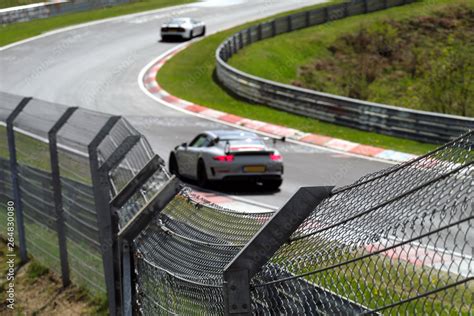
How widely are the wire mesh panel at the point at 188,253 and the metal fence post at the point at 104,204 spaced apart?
3.72ft

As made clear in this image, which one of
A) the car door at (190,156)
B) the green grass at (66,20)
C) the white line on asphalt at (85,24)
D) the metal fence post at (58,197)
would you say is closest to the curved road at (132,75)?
the white line on asphalt at (85,24)

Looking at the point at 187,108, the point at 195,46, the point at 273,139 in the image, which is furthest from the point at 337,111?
the point at 195,46

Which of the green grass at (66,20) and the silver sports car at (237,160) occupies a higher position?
the silver sports car at (237,160)

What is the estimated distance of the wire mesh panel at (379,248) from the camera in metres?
Result: 3.12

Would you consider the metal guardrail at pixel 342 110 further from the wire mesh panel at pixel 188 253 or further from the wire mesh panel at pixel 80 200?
the wire mesh panel at pixel 188 253

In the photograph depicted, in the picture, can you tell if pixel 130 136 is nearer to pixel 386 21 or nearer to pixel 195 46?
pixel 195 46

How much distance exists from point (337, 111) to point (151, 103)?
23.0 feet

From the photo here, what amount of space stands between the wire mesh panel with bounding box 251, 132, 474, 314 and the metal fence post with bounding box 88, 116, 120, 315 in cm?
290

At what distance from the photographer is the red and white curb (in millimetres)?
22281

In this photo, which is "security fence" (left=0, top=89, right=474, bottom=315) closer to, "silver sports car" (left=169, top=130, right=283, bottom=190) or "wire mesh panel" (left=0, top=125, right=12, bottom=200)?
"wire mesh panel" (left=0, top=125, right=12, bottom=200)

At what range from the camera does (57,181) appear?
9.12 m

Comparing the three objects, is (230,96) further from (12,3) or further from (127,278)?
(127,278)

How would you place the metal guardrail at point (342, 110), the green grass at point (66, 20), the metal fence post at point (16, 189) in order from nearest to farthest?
the metal fence post at point (16, 189) → the metal guardrail at point (342, 110) → the green grass at point (66, 20)

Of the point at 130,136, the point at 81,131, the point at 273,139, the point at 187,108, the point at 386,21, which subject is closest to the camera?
the point at 130,136
